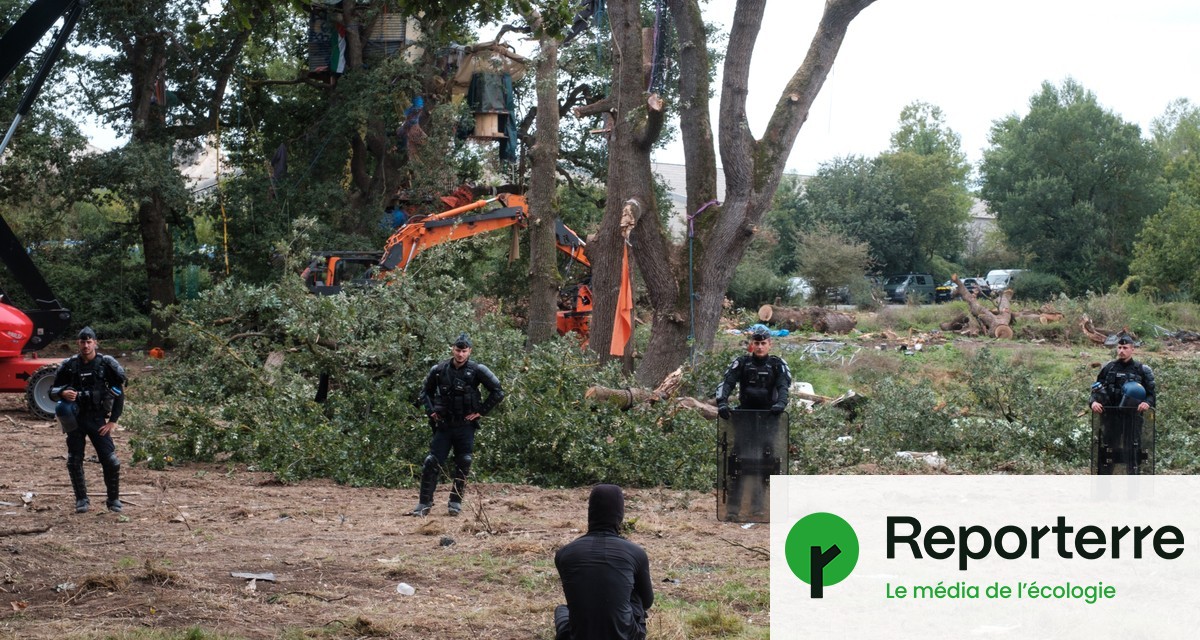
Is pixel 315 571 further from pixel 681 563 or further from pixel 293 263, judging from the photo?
pixel 293 263

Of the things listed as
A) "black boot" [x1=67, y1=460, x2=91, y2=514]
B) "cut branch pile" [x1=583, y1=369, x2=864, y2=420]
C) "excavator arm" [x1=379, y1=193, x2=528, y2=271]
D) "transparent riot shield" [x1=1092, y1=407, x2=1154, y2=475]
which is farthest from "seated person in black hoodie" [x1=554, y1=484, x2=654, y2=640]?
"excavator arm" [x1=379, y1=193, x2=528, y2=271]

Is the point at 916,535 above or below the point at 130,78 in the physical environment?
below

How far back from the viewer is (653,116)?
54.7 ft

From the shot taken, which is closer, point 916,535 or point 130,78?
point 916,535

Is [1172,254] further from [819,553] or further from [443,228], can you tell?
[819,553]

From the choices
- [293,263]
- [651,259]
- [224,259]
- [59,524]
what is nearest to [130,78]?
[224,259]

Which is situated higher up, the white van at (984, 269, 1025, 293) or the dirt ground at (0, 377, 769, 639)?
the white van at (984, 269, 1025, 293)

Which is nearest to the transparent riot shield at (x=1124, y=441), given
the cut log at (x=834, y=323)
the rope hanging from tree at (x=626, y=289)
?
the rope hanging from tree at (x=626, y=289)

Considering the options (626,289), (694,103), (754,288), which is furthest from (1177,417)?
(754,288)

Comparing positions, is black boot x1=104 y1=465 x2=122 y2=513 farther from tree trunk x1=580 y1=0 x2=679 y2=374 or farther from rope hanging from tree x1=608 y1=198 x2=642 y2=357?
tree trunk x1=580 y1=0 x2=679 y2=374

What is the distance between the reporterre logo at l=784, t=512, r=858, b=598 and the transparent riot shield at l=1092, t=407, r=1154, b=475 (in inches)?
170

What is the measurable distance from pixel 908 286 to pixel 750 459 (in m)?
44.7

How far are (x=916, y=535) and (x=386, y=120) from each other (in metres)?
22.0

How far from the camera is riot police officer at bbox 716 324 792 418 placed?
10.0 metres
